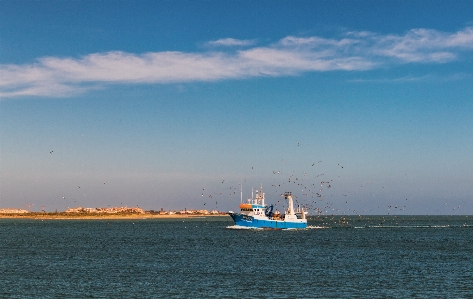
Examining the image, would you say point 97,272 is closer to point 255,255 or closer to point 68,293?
point 68,293

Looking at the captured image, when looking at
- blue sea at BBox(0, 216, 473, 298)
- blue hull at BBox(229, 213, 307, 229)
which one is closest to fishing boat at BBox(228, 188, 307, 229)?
blue hull at BBox(229, 213, 307, 229)

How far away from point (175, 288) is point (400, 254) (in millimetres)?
44103

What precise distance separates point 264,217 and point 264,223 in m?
1.64

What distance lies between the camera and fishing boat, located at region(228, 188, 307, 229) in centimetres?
13925

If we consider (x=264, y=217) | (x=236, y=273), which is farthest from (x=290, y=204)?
(x=236, y=273)

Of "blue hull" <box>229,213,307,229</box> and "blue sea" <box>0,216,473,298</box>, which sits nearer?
"blue sea" <box>0,216,473,298</box>

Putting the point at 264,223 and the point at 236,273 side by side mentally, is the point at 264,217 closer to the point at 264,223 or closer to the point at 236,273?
the point at 264,223

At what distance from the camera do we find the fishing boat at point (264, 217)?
13925 cm

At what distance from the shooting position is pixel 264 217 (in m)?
140

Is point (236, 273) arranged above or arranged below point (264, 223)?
below

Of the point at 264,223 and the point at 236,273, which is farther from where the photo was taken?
the point at 264,223

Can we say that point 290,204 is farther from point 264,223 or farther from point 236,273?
point 236,273

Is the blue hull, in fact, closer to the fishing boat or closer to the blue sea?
the fishing boat

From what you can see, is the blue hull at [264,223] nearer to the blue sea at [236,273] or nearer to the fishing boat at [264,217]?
the fishing boat at [264,217]
